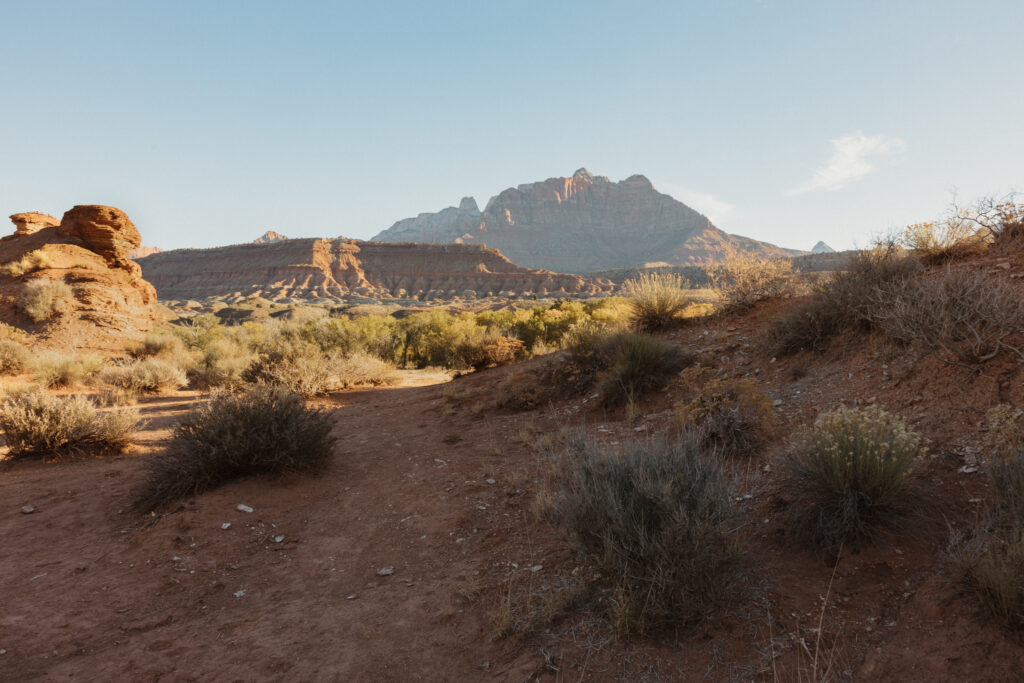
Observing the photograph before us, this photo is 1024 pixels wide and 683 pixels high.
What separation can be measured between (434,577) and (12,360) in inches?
581

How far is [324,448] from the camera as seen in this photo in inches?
236

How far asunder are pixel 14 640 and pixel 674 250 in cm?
16233

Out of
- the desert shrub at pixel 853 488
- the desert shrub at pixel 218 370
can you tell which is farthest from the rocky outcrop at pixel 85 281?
the desert shrub at pixel 853 488

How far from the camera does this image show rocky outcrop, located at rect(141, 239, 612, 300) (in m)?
81.3

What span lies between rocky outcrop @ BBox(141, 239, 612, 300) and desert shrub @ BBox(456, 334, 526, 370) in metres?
64.2

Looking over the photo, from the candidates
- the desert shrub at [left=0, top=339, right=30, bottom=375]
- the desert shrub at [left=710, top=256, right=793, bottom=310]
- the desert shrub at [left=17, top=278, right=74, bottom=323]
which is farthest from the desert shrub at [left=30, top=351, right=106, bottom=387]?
the desert shrub at [left=710, top=256, right=793, bottom=310]

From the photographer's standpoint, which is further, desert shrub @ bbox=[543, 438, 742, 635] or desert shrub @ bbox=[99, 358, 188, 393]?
desert shrub @ bbox=[99, 358, 188, 393]

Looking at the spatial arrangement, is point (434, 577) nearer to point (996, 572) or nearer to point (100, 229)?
point (996, 572)

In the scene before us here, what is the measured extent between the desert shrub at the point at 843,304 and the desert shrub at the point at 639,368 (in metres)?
1.46

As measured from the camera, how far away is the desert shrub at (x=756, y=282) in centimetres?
909

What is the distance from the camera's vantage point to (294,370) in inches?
428

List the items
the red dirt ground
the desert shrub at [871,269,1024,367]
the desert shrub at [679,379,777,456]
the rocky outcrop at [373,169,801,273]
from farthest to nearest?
the rocky outcrop at [373,169,801,273] < the desert shrub at [679,379,777,456] < the desert shrub at [871,269,1024,367] < the red dirt ground

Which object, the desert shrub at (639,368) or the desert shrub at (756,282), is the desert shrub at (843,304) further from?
the desert shrub at (756,282)

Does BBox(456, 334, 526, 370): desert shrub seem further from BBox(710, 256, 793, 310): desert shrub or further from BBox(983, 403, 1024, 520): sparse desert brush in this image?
BBox(983, 403, 1024, 520): sparse desert brush
